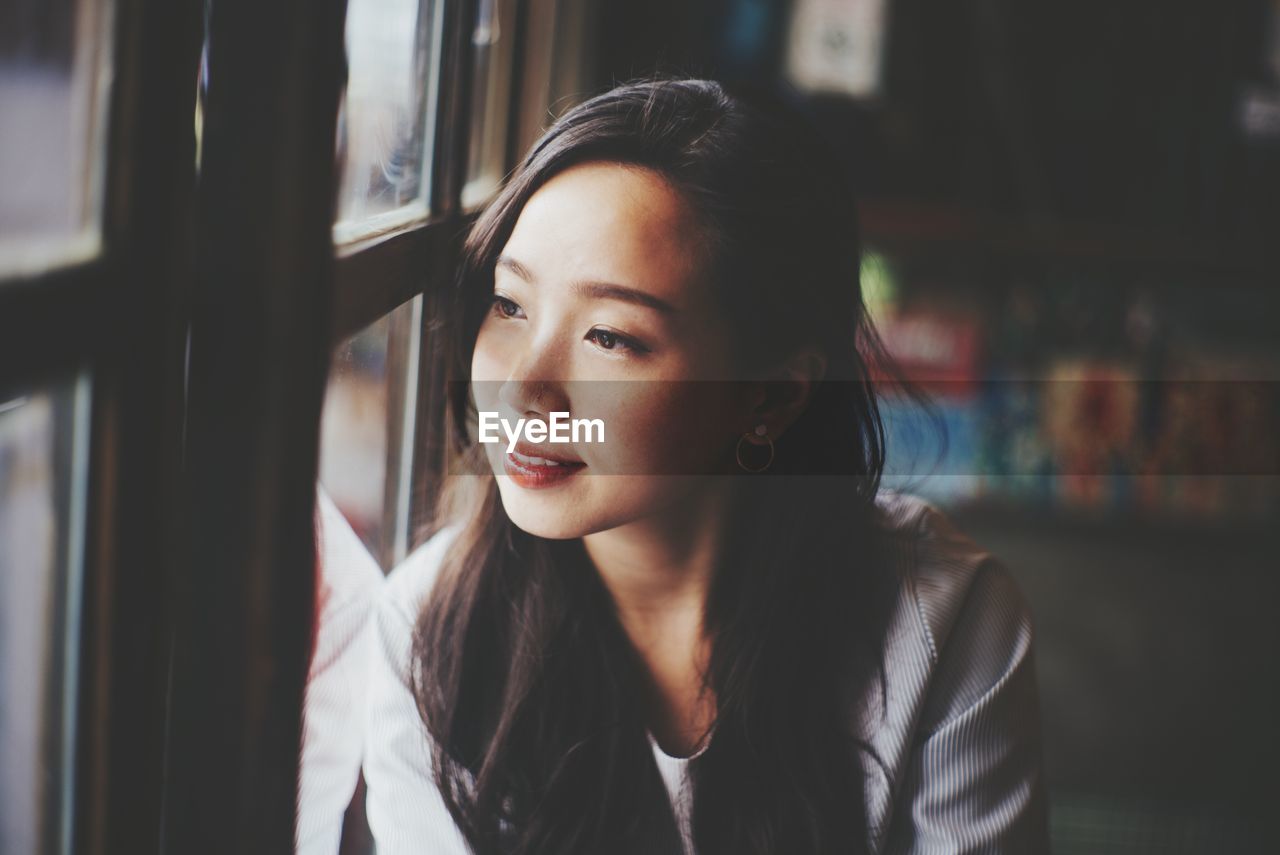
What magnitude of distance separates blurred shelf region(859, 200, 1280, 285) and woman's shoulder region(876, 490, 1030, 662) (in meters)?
1.28

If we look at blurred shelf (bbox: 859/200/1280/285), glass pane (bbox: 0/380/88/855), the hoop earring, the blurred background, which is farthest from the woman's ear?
blurred shelf (bbox: 859/200/1280/285)

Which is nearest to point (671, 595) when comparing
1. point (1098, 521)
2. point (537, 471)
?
point (537, 471)

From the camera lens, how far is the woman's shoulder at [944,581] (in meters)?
0.69

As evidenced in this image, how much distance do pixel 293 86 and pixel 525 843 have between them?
17.8 inches

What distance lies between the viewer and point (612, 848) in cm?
64

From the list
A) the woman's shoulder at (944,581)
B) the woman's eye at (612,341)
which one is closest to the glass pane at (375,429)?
the woman's eye at (612,341)

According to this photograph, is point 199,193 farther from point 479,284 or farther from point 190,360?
point 479,284

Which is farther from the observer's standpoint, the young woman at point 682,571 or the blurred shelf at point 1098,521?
the blurred shelf at point 1098,521

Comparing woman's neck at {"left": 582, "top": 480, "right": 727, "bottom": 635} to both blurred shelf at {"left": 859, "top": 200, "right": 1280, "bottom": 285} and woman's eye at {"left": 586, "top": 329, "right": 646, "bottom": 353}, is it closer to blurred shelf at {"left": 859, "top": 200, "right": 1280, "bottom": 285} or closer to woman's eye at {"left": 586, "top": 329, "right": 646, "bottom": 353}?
woman's eye at {"left": 586, "top": 329, "right": 646, "bottom": 353}

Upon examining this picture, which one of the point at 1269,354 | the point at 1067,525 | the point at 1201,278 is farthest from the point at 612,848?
the point at 1269,354

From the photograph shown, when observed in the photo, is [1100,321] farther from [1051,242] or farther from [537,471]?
[537,471]

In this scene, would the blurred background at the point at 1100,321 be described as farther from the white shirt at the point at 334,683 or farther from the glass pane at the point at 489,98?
the white shirt at the point at 334,683

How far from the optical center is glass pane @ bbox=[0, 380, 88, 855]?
1.35 ft

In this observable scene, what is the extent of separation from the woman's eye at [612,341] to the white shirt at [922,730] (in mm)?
187
